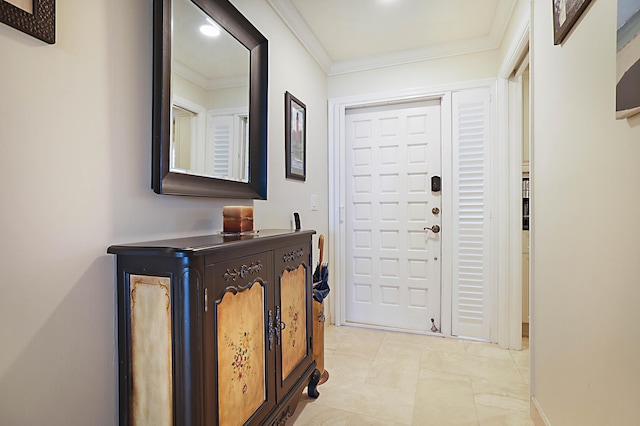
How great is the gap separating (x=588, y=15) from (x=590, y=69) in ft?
0.62

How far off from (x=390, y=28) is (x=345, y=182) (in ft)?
4.39

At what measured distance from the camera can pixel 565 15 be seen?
4.26ft

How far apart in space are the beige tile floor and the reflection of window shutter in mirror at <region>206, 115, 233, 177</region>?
4.48 ft

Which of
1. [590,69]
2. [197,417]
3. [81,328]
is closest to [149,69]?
[81,328]

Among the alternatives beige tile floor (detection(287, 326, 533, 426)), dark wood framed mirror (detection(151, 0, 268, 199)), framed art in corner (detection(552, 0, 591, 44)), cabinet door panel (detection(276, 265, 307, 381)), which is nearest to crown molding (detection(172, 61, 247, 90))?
dark wood framed mirror (detection(151, 0, 268, 199))

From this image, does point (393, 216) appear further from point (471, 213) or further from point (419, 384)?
point (419, 384)

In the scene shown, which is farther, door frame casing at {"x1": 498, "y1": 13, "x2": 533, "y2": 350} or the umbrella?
door frame casing at {"x1": 498, "y1": 13, "x2": 533, "y2": 350}

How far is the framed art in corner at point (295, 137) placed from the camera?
7.63 feet

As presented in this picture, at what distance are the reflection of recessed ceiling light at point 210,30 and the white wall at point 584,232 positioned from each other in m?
1.50

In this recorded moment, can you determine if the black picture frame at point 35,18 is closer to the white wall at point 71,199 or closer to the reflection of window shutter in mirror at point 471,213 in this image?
the white wall at point 71,199

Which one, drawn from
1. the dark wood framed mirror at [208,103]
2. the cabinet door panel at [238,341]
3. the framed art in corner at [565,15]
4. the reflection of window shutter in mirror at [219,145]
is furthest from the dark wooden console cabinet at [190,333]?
the framed art in corner at [565,15]

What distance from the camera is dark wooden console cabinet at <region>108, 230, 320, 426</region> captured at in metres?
0.99

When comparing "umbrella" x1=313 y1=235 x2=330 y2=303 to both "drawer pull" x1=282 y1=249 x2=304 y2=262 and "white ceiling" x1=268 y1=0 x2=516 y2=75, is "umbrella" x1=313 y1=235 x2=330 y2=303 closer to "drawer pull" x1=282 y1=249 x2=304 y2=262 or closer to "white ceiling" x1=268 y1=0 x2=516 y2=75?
"drawer pull" x1=282 y1=249 x2=304 y2=262

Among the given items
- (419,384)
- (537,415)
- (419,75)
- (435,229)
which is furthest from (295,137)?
(537,415)
